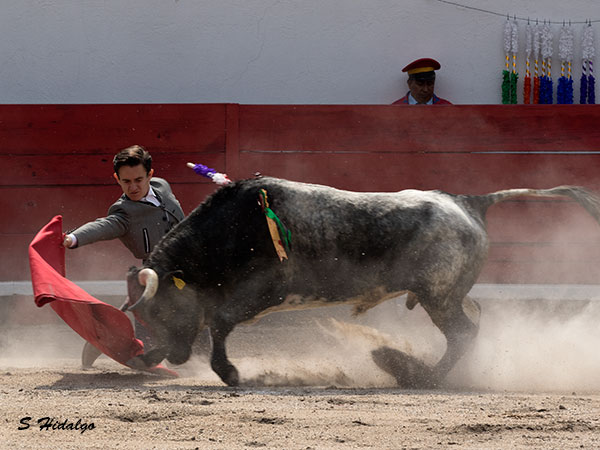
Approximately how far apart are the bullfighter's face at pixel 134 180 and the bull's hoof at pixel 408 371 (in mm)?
1367

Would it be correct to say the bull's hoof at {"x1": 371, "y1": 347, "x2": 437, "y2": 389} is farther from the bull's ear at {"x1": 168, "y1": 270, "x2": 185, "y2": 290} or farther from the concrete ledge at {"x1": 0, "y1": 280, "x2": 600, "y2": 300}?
the concrete ledge at {"x1": 0, "y1": 280, "x2": 600, "y2": 300}

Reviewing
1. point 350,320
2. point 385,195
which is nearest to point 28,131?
point 350,320

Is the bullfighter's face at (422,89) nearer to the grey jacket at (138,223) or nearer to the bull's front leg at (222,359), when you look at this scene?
the grey jacket at (138,223)

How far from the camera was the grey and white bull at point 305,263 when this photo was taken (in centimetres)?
404

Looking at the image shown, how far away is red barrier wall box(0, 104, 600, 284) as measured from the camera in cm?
621

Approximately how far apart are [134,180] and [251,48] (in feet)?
8.90

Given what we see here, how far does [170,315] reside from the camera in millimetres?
4090

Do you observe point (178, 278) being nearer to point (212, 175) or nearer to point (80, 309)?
point (80, 309)

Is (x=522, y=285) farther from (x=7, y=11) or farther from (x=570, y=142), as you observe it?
(x=7, y=11)

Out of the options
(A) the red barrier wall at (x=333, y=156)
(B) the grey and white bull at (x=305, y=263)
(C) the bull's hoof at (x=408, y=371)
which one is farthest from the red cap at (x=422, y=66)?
(C) the bull's hoof at (x=408, y=371)

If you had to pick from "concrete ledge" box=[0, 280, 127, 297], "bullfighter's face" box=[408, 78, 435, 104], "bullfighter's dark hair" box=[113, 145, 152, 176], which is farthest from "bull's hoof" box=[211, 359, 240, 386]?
"bullfighter's face" box=[408, 78, 435, 104]

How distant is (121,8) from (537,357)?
13.0ft

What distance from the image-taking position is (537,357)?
457 centimetres

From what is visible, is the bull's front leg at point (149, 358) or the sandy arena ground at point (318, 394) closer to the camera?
the sandy arena ground at point (318, 394)
